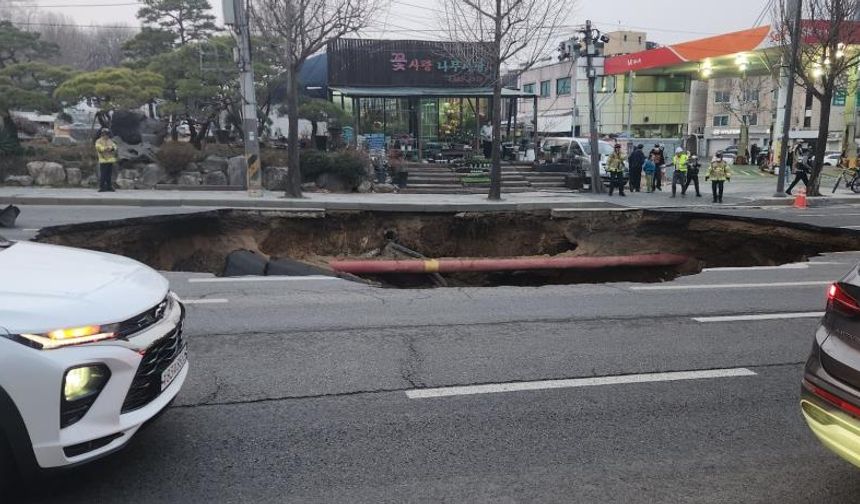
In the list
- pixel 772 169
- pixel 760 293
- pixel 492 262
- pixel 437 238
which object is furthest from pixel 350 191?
pixel 772 169

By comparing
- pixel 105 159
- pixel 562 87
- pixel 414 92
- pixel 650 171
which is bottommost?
pixel 650 171

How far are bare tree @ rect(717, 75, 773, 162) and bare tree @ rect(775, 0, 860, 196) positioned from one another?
33.5 m

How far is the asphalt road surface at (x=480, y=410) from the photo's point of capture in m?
3.67

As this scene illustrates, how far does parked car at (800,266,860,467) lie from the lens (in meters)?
3.21

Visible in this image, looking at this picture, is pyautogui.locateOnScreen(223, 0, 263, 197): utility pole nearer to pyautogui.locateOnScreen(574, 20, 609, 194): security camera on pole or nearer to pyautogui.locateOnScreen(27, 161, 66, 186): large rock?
pyautogui.locateOnScreen(27, 161, 66, 186): large rock

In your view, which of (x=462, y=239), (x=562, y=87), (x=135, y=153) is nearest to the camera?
(x=462, y=239)

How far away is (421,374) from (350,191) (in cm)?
1769

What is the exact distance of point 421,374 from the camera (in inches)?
213

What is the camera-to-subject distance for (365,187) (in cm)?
2283

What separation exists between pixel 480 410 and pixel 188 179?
64.1ft

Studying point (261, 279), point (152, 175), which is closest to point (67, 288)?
point (261, 279)

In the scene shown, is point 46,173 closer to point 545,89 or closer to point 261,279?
point 261,279

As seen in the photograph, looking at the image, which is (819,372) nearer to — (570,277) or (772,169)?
(570,277)

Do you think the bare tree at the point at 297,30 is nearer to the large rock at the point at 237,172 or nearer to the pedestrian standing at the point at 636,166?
the large rock at the point at 237,172
